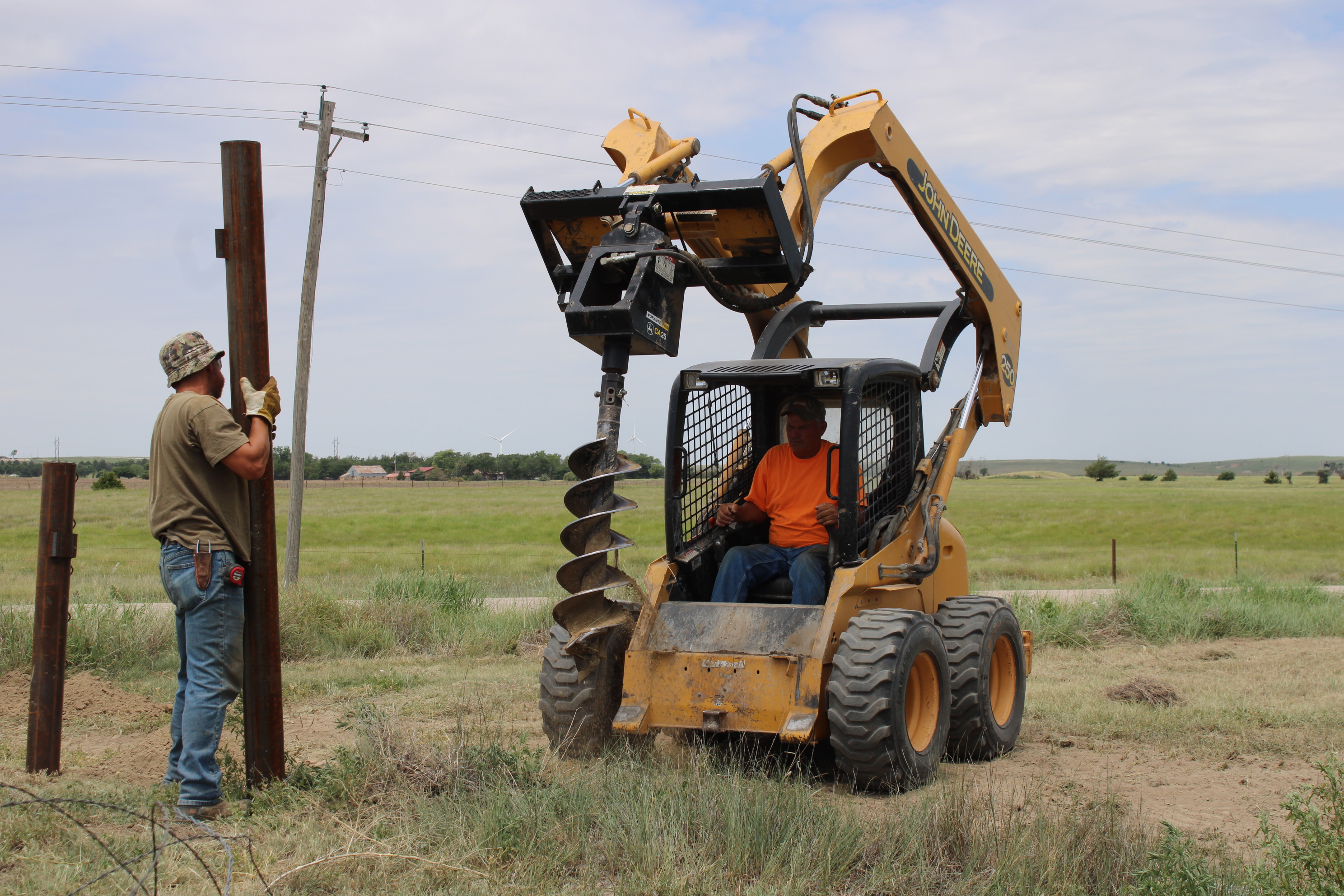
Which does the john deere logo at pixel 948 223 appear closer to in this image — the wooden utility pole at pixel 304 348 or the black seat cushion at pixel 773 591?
the black seat cushion at pixel 773 591

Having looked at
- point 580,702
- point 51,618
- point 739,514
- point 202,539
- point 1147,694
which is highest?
point 739,514

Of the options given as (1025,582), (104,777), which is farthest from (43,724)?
(1025,582)

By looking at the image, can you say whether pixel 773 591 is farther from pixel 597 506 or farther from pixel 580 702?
pixel 597 506

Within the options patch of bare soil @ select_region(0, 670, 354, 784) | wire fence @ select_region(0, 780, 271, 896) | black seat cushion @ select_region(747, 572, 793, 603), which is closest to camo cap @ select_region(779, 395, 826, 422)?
black seat cushion @ select_region(747, 572, 793, 603)

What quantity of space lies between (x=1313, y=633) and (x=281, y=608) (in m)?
11.0

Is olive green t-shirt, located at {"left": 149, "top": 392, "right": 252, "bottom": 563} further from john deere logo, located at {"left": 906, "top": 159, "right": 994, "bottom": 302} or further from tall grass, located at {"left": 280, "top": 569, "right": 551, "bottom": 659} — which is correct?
tall grass, located at {"left": 280, "top": 569, "right": 551, "bottom": 659}

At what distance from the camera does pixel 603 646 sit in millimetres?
6504

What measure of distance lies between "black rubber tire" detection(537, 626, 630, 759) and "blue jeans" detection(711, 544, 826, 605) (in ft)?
2.36

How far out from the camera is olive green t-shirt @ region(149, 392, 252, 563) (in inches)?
203

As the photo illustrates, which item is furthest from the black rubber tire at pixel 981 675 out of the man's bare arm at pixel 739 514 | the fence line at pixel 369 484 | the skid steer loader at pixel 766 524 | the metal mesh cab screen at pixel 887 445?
the fence line at pixel 369 484

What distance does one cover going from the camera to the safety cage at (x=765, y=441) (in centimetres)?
668

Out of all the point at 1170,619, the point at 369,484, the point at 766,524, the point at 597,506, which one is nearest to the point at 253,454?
the point at 597,506

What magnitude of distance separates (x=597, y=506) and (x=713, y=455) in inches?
75.0

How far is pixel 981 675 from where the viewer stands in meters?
7.00
